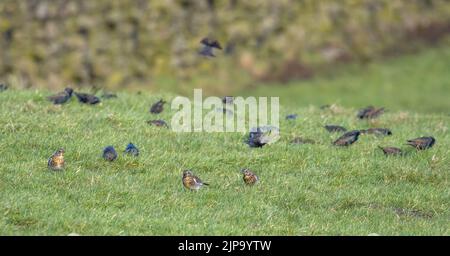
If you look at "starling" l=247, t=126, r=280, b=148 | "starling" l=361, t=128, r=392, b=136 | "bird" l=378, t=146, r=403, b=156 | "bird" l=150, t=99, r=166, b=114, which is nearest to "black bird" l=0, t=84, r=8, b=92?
"bird" l=150, t=99, r=166, b=114

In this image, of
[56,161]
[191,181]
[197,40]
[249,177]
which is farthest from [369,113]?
[197,40]

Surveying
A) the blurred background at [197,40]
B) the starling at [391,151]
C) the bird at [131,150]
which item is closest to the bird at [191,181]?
the bird at [131,150]

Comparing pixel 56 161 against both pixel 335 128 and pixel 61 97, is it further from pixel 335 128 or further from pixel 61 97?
pixel 335 128

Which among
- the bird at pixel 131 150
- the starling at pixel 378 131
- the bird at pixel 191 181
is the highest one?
the starling at pixel 378 131

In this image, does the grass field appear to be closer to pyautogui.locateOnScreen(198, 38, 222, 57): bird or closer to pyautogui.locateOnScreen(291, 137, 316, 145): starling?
pyautogui.locateOnScreen(291, 137, 316, 145): starling

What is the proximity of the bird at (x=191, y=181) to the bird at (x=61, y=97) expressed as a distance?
421 centimetres

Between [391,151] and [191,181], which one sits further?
[391,151]

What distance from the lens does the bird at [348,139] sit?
12211mm

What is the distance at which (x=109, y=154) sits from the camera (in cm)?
1077

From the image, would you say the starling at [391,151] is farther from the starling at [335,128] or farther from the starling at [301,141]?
the starling at [335,128]

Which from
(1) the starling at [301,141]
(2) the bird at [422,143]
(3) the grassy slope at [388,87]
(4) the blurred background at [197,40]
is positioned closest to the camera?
(2) the bird at [422,143]

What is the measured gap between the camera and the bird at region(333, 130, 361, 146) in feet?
40.1

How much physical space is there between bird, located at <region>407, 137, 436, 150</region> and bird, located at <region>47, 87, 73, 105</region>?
568cm

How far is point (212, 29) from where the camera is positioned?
2816 centimetres
